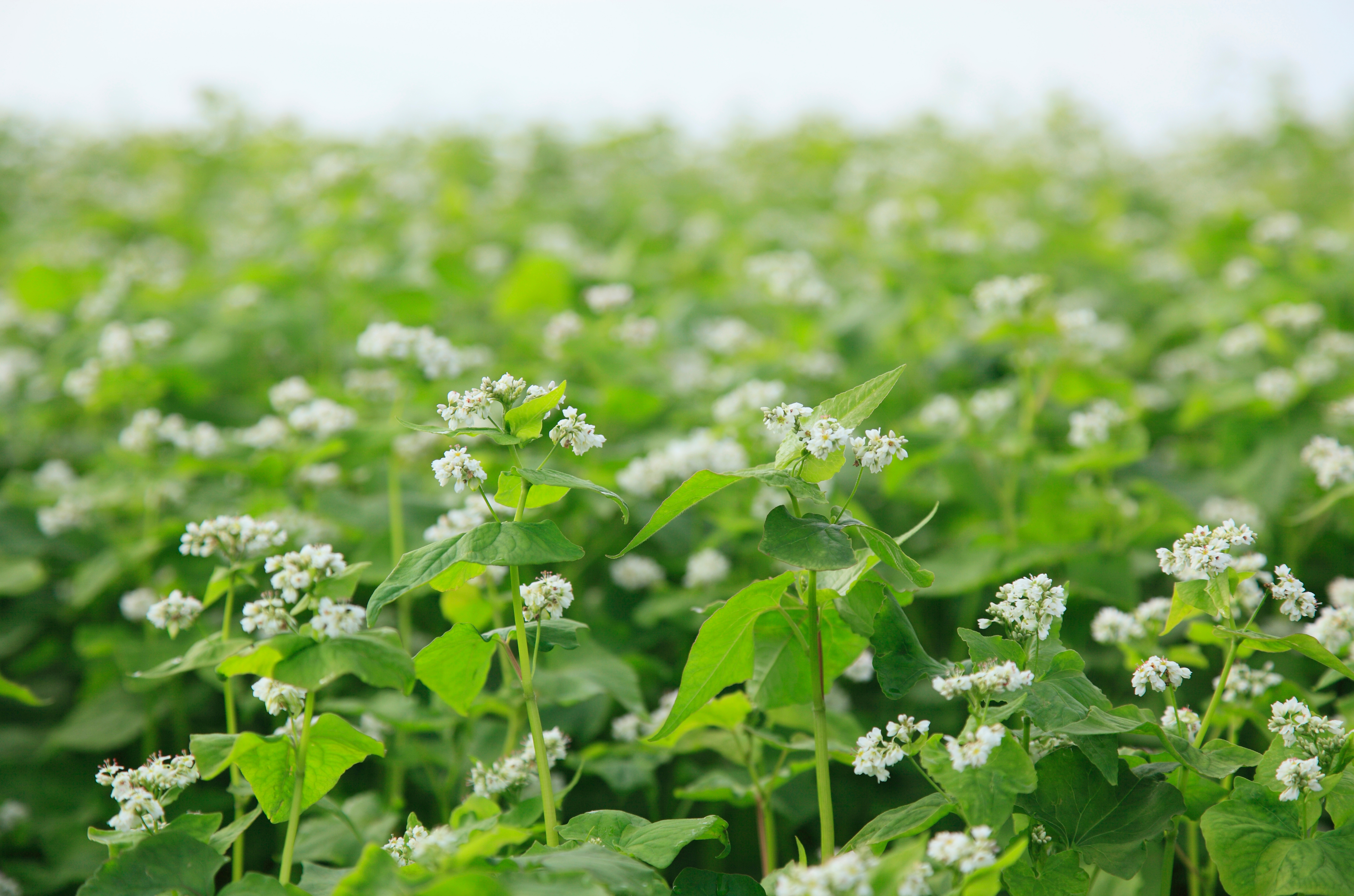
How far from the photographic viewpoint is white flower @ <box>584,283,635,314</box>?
14.0 ft

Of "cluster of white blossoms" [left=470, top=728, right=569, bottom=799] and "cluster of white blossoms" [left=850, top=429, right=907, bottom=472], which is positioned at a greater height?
"cluster of white blossoms" [left=850, top=429, right=907, bottom=472]

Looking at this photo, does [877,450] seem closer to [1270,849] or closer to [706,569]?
[1270,849]

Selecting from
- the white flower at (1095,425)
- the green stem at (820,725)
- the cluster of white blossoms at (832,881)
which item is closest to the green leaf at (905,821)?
the green stem at (820,725)

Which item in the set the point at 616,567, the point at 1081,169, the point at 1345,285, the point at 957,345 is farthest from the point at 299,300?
the point at 1081,169

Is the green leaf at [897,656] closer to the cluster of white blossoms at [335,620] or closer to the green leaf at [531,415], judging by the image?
the green leaf at [531,415]

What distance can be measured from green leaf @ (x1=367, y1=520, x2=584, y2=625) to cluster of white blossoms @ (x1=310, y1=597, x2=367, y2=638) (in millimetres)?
32

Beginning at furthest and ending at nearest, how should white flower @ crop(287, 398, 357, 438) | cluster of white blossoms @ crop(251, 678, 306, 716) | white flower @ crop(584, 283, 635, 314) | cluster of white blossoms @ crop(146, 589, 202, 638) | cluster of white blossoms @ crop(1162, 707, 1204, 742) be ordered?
white flower @ crop(584, 283, 635, 314), white flower @ crop(287, 398, 357, 438), cluster of white blossoms @ crop(146, 589, 202, 638), cluster of white blossoms @ crop(1162, 707, 1204, 742), cluster of white blossoms @ crop(251, 678, 306, 716)

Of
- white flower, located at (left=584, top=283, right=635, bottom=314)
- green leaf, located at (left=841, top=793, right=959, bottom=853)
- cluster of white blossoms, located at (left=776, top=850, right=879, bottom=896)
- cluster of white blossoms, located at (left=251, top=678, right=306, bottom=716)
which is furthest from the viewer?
white flower, located at (left=584, top=283, right=635, bottom=314)

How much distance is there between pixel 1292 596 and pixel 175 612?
2.47 m

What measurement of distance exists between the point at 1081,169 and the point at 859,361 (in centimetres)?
572

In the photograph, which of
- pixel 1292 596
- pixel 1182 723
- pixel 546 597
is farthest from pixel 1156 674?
pixel 546 597

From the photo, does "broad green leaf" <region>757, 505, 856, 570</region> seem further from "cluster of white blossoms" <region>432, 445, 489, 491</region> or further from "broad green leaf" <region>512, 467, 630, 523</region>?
"cluster of white blossoms" <region>432, 445, 489, 491</region>

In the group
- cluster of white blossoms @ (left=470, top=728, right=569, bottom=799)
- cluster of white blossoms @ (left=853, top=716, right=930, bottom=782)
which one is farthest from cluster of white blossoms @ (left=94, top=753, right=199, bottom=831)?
cluster of white blossoms @ (left=853, top=716, right=930, bottom=782)

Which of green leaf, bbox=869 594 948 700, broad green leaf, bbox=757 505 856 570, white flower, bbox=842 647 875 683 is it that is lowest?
white flower, bbox=842 647 875 683
